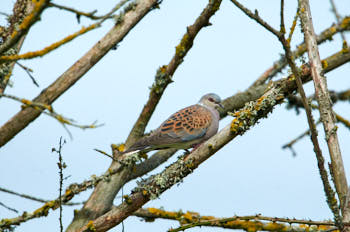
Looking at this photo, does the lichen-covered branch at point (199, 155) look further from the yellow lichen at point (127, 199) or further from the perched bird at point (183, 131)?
the perched bird at point (183, 131)

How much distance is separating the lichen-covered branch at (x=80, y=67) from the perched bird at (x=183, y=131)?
89cm

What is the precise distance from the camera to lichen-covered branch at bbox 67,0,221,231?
4363 mm

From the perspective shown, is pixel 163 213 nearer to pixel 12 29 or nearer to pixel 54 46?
pixel 12 29

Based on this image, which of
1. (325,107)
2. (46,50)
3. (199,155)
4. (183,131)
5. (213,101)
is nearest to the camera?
(46,50)

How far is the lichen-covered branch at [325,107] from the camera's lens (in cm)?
274

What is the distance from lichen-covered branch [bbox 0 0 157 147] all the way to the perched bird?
0.89 metres

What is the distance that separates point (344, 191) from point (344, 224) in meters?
0.20

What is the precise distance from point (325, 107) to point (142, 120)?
2113 millimetres

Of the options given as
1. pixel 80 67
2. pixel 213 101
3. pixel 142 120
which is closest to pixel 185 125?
pixel 142 120

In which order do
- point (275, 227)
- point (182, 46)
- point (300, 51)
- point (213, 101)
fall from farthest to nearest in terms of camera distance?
point (300, 51) → point (213, 101) → point (182, 46) → point (275, 227)

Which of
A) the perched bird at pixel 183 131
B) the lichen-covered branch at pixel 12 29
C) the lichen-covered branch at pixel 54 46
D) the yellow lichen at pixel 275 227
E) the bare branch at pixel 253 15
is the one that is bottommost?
the yellow lichen at pixel 275 227

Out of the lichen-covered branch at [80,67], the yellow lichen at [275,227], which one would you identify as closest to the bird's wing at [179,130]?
the lichen-covered branch at [80,67]

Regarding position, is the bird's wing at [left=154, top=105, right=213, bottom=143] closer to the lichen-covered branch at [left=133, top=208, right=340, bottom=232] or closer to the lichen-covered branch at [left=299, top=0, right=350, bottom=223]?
the lichen-covered branch at [left=133, top=208, right=340, bottom=232]

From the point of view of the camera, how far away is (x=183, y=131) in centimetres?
490
